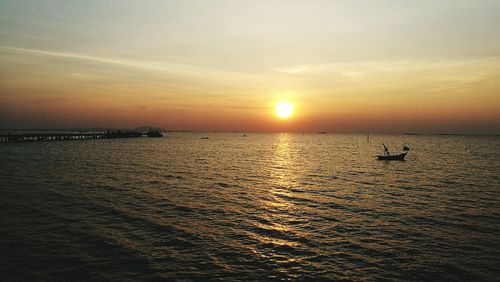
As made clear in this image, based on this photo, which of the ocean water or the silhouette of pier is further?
the silhouette of pier

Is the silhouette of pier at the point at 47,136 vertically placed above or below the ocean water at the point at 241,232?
above

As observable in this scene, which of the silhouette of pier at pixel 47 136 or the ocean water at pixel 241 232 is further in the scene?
the silhouette of pier at pixel 47 136

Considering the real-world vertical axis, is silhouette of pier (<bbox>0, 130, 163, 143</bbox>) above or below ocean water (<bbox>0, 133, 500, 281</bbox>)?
above

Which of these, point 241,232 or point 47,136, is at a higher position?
point 47,136

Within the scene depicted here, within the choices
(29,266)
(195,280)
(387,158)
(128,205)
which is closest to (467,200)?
(195,280)

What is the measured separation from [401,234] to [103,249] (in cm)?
1578

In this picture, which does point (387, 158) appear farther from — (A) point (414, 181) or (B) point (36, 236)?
(B) point (36, 236)

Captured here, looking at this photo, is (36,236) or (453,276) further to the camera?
(36,236)

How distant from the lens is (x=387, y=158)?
64.6 m

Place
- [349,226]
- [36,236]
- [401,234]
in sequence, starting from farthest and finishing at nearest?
[349,226] < [401,234] < [36,236]

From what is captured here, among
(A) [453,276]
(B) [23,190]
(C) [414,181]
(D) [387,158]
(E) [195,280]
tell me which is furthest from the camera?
(D) [387,158]

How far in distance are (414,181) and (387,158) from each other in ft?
89.1

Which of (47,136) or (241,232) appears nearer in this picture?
(241,232)

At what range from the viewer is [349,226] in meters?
19.3
